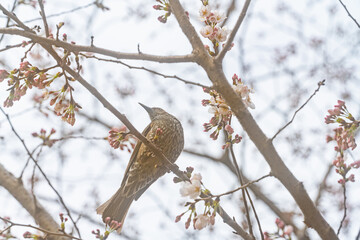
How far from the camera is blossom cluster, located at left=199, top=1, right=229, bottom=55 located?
2.33m

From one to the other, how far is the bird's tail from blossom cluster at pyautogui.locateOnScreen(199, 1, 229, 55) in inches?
74.2

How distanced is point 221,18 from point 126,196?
6.71ft

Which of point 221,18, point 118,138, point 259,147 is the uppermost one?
point 221,18

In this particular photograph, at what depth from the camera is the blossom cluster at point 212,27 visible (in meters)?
2.33

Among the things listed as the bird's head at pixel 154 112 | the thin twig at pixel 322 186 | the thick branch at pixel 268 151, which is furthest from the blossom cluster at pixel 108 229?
the thin twig at pixel 322 186

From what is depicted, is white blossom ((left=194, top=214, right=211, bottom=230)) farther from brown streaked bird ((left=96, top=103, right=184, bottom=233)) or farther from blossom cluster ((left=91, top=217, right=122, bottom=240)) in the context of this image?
brown streaked bird ((left=96, top=103, right=184, bottom=233))

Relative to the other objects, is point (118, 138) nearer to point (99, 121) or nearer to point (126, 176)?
point (126, 176)

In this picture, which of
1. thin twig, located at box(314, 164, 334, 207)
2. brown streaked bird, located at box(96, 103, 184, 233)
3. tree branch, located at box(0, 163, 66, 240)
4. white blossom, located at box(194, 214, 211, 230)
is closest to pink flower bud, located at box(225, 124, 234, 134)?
white blossom, located at box(194, 214, 211, 230)

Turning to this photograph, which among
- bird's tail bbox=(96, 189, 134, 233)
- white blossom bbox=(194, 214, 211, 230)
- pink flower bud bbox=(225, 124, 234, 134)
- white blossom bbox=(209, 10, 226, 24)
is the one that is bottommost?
white blossom bbox=(194, 214, 211, 230)

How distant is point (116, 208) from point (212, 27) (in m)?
2.00

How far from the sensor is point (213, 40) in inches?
91.5

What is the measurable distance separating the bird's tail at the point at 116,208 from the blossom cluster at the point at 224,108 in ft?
5.29

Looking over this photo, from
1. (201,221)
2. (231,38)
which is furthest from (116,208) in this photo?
(231,38)

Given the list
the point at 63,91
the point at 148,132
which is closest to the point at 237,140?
the point at 63,91
